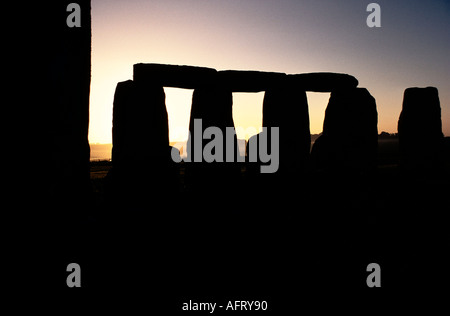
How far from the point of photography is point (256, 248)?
4.68 m

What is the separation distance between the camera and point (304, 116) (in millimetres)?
9031

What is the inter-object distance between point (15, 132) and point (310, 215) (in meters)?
5.43

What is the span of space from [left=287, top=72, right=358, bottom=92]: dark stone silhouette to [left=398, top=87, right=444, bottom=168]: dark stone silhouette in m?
3.23

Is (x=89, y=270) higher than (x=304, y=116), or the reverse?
(x=304, y=116)

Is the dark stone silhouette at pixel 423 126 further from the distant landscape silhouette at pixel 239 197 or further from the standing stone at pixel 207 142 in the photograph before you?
the standing stone at pixel 207 142

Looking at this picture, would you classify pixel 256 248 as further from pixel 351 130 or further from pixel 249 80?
pixel 351 130

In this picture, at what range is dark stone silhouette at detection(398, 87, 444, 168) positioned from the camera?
11.3 metres

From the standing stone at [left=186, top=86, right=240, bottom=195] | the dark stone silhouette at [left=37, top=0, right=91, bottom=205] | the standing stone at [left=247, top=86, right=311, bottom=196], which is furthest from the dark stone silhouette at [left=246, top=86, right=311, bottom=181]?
the dark stone silhouette at [left=37, top=0, right=91, bottom=205]

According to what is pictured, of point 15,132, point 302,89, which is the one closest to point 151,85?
point 302,89
